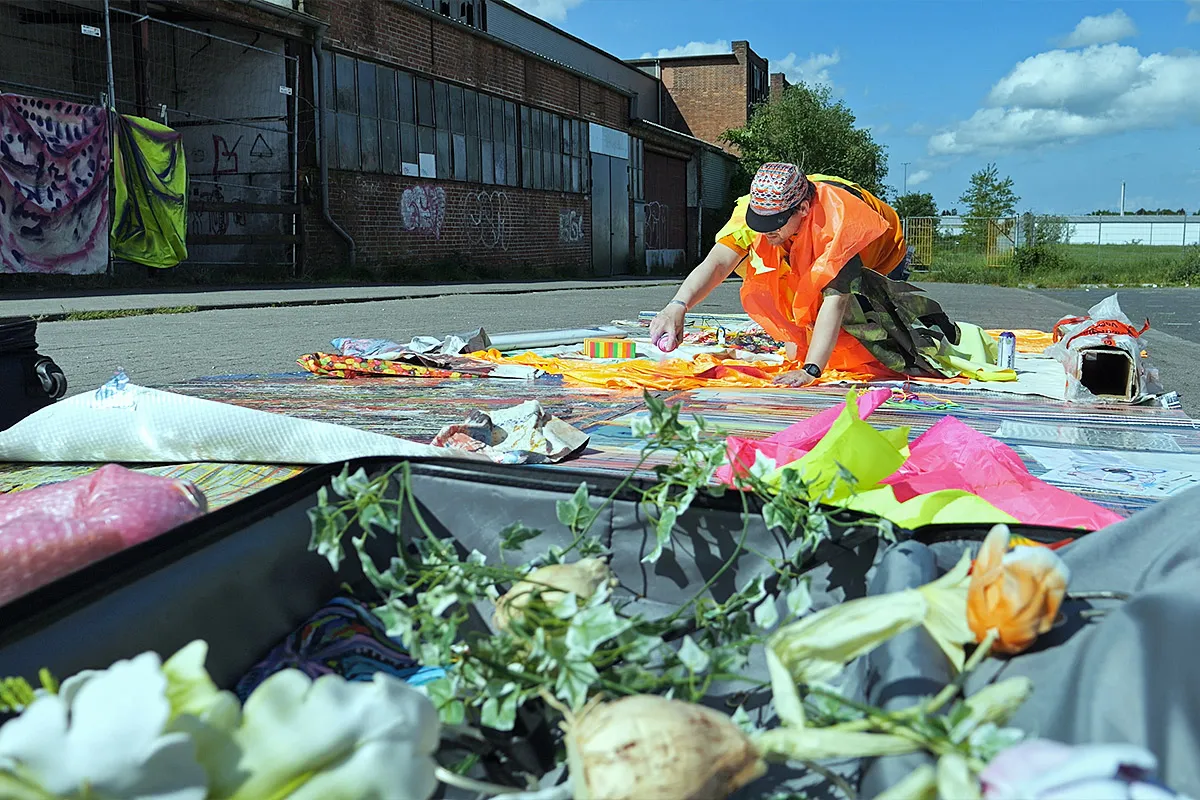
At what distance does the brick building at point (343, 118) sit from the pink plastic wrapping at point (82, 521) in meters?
11.3

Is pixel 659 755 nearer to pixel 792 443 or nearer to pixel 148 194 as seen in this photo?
pixel 792 443

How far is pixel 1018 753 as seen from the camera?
1.95 ft

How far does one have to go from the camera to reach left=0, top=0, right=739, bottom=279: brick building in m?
12.8

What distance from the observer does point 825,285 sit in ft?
13.7

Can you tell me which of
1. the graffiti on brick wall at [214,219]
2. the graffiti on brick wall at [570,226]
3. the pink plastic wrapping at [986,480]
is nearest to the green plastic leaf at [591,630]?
the pink plastic wrapping at [986,480]

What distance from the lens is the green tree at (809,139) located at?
3088 cm

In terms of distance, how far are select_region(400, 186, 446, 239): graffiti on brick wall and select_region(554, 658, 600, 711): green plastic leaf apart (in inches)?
628

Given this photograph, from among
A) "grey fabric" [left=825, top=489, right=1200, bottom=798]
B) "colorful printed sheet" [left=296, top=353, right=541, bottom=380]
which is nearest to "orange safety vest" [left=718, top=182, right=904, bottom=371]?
"colorful printed sheet" [left=296, top=353, right=541, bottom=380]

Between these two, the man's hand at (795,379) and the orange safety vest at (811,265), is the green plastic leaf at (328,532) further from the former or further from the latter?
the orange safety vest at (811,265)

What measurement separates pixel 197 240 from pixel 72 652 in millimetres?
13175

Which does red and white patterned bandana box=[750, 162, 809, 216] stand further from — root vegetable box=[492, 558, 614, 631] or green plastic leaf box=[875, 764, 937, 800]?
green plastic leaf box=[875, 764, 937, 800]

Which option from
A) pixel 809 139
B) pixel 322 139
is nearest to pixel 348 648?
pixel 322 139

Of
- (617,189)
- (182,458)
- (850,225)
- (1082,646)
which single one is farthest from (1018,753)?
(617,189)

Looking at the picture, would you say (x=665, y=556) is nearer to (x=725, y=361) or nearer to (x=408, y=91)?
(x=725, y=361)
